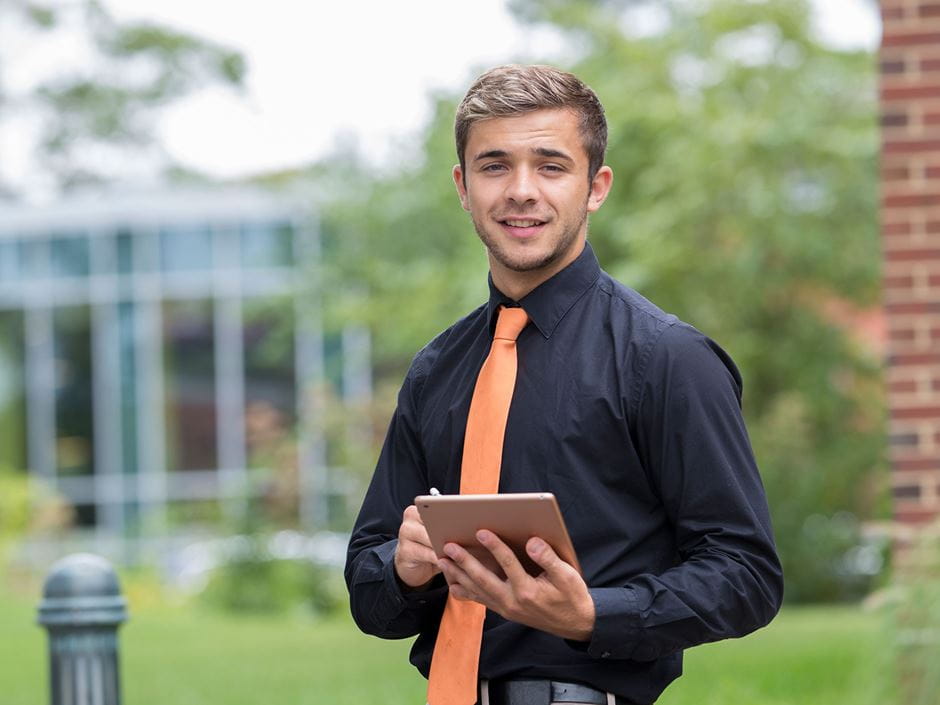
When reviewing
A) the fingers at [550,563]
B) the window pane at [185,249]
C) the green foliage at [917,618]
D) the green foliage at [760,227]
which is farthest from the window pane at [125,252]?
the fingers at [550,563]

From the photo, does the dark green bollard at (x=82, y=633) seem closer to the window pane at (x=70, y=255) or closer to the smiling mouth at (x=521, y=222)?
the smiling mouth at (x=521, y=222)

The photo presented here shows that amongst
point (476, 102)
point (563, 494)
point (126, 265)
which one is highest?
point (126, 265)

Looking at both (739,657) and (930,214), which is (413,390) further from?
(739,657)

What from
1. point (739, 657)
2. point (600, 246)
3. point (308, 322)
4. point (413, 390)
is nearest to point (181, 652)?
point (739, 657)

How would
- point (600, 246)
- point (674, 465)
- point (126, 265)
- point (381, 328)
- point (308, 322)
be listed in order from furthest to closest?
point (126, 265) → point (308, 322) → point (381, 328) → point (600, 246) → point (674, 465)

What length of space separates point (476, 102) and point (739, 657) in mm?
8097

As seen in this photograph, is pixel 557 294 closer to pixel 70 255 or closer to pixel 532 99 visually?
pixel 532 99

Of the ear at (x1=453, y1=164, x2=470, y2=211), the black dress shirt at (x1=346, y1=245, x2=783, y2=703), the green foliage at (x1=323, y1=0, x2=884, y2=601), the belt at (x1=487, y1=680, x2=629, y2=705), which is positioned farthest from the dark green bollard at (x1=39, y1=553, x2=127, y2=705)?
the green foliage at (x1=323, y1=0, x2=884, y2=601)

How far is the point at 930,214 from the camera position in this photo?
7.01 meters

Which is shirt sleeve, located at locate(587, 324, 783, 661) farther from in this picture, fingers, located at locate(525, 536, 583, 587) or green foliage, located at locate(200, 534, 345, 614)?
green foliage, located at locate(200, 534, 345, 614)

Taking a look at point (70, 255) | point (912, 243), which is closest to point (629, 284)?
point (912, 243)

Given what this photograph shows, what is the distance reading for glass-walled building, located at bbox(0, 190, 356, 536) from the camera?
29.3 meters

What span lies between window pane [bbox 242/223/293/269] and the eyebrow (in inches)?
1025

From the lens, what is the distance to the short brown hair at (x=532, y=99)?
9.83 feet
